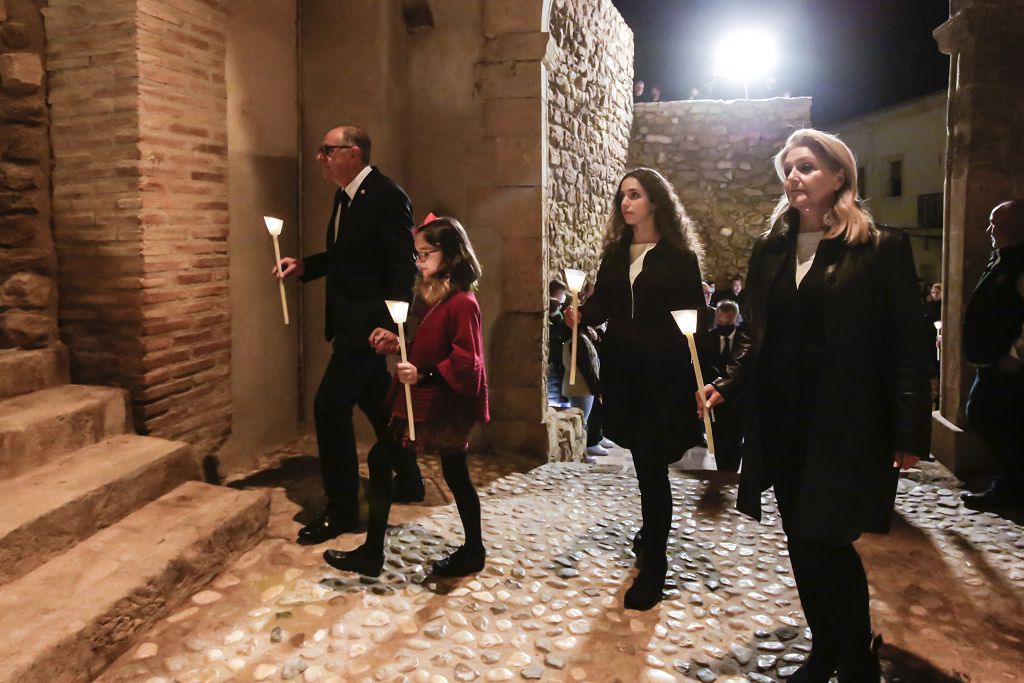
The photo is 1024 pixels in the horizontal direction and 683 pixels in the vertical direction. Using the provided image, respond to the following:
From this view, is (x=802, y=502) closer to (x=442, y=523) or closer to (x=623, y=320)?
(x=623, y=320)

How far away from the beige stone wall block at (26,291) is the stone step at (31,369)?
240 mm

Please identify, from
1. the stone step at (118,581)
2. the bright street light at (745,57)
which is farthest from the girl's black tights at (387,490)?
the bright street light at (745,57)

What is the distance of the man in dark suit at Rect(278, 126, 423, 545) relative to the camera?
391 cm

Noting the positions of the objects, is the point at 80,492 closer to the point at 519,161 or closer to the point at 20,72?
the point at 20,72

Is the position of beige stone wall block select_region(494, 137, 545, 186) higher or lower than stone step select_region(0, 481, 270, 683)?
higher

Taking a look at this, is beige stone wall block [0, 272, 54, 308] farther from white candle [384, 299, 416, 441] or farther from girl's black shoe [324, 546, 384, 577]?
white candle [384, 299, 416, 441]

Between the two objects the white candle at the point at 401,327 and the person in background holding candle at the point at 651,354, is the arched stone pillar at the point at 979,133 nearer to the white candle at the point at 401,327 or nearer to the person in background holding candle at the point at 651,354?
the person in background holding candle at the point at 651,354

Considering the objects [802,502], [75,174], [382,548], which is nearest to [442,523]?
[382,548]

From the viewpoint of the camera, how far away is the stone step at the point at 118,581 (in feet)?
8.48

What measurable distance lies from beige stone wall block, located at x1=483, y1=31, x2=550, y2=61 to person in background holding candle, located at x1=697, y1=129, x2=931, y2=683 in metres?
3.36

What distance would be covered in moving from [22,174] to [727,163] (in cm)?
1198

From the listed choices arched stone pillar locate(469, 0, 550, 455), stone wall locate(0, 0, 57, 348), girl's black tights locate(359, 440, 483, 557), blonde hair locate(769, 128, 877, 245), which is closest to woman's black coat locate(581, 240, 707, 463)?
girl's black tights locate(359, 440, 483, 557)

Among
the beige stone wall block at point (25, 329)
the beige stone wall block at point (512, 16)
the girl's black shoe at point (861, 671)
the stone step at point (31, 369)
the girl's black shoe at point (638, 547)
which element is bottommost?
the girl's black shoe at point (638, 547)

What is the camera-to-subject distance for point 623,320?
136 inches
